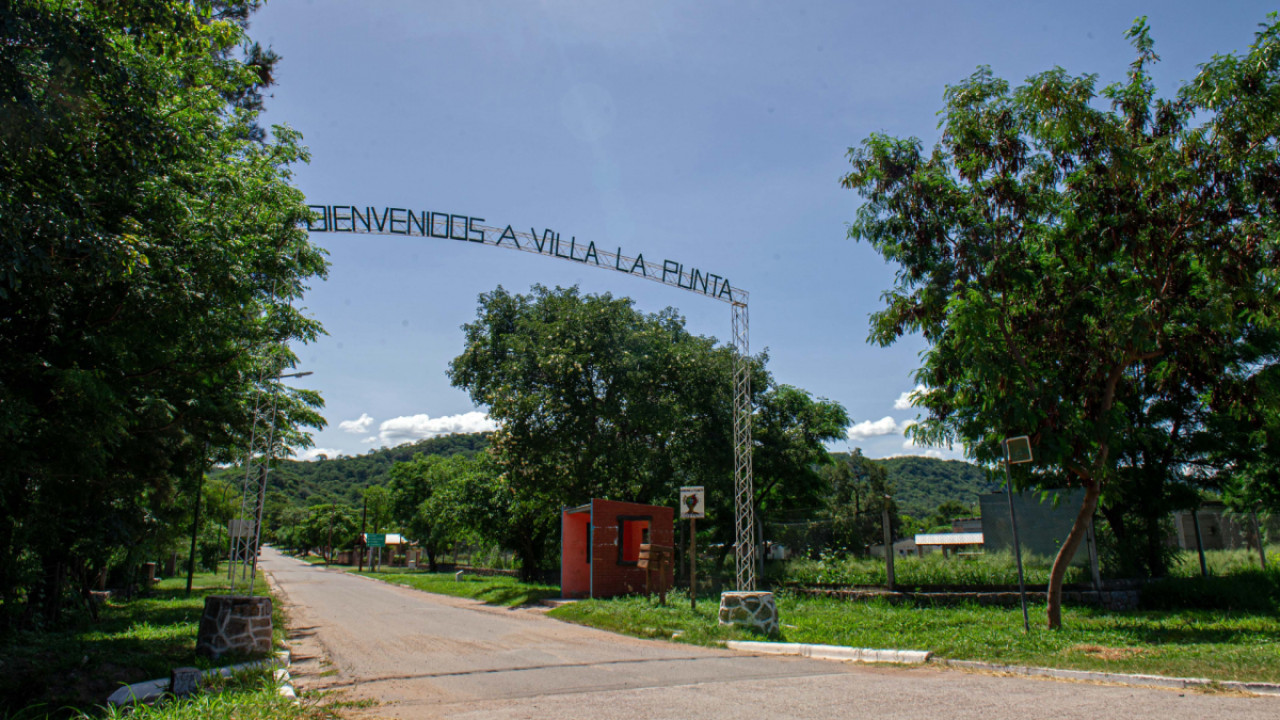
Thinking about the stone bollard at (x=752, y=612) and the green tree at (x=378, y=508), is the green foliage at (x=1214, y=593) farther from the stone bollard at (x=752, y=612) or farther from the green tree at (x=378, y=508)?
the green tree at (x=378, y=508)

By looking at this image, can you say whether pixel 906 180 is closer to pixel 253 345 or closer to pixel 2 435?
pixel 253 345

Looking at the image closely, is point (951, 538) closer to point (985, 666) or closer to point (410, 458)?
point (985, 666)

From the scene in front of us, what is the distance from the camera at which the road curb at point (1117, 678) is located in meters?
7.01

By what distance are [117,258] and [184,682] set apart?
4.30 metres

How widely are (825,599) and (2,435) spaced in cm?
1512

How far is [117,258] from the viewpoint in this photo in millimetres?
7234

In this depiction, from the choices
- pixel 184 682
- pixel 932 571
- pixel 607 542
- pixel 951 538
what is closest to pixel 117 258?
pixel 184 682

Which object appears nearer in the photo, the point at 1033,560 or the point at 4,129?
the point at 4,129

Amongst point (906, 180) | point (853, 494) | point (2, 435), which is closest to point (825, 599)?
point (906, 180)

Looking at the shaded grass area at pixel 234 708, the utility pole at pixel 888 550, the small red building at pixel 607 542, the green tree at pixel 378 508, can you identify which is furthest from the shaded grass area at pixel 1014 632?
the green tree at pixel 378 508

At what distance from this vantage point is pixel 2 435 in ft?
27.7

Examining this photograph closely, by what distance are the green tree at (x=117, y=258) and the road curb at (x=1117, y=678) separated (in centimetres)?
1049

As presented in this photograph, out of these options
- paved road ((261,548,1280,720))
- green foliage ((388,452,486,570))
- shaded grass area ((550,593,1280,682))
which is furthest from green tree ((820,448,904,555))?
paved road ((261,548,1280,720))

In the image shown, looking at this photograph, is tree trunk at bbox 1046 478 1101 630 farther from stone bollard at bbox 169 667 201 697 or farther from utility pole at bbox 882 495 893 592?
stone bollard at bbox 169 667 201 697
